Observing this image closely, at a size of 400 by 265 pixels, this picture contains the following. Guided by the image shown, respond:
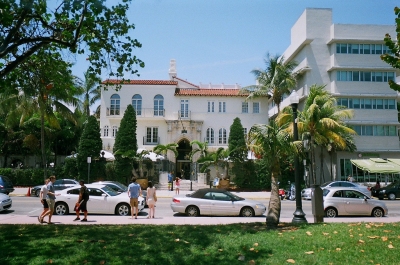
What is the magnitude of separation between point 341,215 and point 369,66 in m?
24.7

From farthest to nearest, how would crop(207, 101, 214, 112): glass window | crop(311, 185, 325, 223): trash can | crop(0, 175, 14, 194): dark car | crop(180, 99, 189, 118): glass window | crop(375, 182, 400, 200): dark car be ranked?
crop(207, 101, 214, 112): glass window
crop(180, 99, 189, 118): glass window
crop(375, 182, 400, 200): dark car
crop(0, 175, 14, 194): dark car
crop(311, 185, 325, 223): trash can

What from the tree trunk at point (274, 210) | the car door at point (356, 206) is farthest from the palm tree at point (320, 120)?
the tree trunk at point (274, 210)

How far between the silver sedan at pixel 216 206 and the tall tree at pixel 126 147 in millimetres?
17799

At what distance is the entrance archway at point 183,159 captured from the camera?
42.3m

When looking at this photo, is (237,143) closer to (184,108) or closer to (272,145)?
(184,108)

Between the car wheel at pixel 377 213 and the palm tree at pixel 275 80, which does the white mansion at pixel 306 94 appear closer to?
the palm tree at pixel 275 80

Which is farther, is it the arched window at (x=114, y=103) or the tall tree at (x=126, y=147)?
the arched window at (x=114, y=103)

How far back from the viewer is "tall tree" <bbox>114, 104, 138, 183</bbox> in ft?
115

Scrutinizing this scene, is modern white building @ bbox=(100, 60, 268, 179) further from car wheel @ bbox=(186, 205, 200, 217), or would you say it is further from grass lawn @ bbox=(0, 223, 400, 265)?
grass lawn @ bbox=(0, 223, 400, 265)

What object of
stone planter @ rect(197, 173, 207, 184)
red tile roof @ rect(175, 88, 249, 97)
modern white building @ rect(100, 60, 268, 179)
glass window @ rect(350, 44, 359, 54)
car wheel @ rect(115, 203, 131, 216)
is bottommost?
car wheel @ rect(115, 203, 131, 216)

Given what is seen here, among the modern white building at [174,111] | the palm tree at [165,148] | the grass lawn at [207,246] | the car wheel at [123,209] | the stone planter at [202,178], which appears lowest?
the car wheel at [123,209]

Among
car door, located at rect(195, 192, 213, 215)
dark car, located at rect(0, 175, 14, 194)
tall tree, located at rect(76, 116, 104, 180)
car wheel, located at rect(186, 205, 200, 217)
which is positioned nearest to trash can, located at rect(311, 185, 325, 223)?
car door, located at rect(195, 192, 213, 215)

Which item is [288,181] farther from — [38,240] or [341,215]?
[38,240]

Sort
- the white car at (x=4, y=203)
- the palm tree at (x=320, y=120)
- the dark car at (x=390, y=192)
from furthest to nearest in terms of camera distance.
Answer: the palm tree at (x=320, y=120) → the dark car at (x=390, y=192) → the white car at (x=4, y=203)
